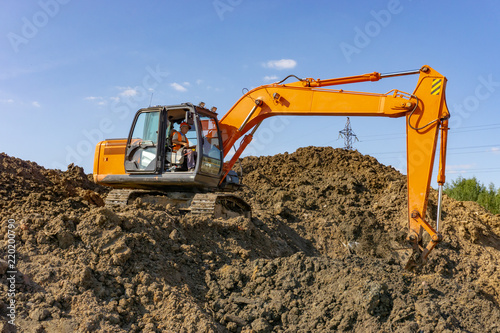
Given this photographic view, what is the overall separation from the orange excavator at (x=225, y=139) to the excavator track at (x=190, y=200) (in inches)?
0.7

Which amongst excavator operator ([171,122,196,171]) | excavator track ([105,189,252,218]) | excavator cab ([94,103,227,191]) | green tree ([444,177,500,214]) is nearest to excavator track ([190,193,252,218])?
excavator track ([105,189,252,218])

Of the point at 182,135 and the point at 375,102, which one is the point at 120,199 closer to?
the point at 182,135

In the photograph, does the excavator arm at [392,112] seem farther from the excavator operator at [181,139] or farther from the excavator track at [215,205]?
the excavator operator at [181,139]

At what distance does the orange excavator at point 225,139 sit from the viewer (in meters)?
7.68

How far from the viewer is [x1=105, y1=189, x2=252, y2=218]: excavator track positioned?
8609 mm

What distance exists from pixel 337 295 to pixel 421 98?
4059 mm

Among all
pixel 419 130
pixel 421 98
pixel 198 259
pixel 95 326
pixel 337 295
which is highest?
pixel 421 98

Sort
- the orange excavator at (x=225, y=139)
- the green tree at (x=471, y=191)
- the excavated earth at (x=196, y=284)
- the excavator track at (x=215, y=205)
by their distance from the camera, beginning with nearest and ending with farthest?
the excavated earth at (x=196, y=284), the orange excavator at (x=225, y=139), the excavator track at (x=215, y=205), the green tree at (x=471, y=191)

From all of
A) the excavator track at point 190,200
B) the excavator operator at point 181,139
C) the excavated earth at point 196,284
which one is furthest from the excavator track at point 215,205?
the excavator operator at point 181,139

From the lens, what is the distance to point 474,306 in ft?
18.4

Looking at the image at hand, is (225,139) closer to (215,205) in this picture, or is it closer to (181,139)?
(181,139)

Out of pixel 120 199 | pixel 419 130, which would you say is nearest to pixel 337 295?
pixel 419 130

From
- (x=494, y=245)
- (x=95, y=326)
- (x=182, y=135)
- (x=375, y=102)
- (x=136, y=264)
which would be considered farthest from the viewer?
(x=494, y=245)

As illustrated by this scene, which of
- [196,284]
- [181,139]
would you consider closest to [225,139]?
[181,139]
